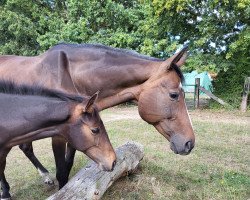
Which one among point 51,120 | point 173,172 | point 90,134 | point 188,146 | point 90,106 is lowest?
point 173,172

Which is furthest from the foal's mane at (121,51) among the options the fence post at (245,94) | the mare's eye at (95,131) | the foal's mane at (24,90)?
the fence post at (245,94)

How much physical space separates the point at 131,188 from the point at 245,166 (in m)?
2.46

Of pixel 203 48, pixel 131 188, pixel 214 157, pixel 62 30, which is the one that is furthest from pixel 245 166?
pixel 62 30

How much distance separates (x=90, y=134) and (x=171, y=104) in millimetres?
1063

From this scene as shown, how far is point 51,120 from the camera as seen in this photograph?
2998 mm

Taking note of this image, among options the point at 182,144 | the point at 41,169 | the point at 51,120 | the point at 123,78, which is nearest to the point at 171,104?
the point at 182,144

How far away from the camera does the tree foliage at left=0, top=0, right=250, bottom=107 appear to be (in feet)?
43.7

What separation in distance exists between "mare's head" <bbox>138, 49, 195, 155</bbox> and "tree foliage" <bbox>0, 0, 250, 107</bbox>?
9.74 meters

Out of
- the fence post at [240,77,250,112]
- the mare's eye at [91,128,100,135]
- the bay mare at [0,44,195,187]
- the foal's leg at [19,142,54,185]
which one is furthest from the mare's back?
the fence post at [240,77,250,112]

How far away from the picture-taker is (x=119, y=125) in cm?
1077

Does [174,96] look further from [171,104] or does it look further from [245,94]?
[245,94]

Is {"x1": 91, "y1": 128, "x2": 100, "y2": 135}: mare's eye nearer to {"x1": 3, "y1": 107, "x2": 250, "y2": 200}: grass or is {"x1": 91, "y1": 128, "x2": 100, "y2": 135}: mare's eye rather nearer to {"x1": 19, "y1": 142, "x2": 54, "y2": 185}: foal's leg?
{"x1": 3, "y1": 107, "x2": 250, "y2": 200}: grass

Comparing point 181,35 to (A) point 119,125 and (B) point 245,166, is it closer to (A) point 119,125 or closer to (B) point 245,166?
(A) point 119,125

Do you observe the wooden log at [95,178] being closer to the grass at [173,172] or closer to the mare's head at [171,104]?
the grass at [173,172]
